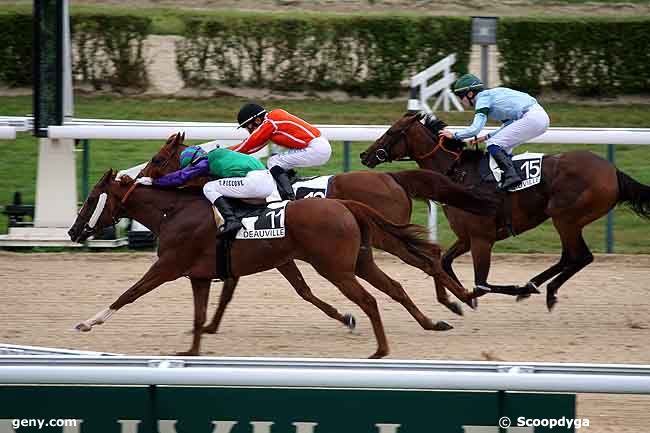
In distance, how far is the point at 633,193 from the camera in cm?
752

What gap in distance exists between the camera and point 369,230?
249 inches

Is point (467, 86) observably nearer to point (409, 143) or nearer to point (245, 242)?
point (409, 143)

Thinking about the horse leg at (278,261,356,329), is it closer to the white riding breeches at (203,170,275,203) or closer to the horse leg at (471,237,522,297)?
the white riding breeches at (203,170,275,203)

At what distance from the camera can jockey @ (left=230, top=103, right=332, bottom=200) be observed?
6.97 meters

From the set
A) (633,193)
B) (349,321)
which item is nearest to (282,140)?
(349,321)

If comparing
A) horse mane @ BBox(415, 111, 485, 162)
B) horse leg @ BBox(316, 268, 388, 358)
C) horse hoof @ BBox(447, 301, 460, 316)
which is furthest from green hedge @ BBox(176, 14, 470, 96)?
horse leg @ BBox(316, 268, 388, 358)

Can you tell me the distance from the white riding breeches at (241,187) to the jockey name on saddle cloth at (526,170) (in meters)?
1.81

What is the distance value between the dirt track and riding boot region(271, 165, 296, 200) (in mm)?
843

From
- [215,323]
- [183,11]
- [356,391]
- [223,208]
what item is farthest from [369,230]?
[183,11]

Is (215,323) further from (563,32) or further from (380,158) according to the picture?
(563,32)

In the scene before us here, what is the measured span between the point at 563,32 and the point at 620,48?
2.50ft

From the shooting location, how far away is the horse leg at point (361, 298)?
20.3ft

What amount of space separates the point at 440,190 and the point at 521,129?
2.85 feet

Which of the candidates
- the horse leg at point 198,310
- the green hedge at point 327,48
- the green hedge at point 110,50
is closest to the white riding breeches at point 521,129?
the horse leg at point 198,310
